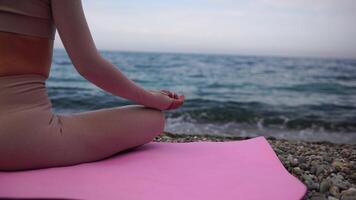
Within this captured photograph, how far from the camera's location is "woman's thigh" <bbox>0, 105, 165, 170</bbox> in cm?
186

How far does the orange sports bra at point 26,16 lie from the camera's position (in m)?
1.75

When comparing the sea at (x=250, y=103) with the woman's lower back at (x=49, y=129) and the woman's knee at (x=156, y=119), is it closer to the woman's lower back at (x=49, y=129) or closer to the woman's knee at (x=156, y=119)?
the woman's knee at (x=156, y=119)

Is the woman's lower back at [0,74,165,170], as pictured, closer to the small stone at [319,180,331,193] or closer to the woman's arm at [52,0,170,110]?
the woman's arm at [52,0,170,110]

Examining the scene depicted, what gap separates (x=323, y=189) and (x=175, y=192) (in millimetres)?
1052

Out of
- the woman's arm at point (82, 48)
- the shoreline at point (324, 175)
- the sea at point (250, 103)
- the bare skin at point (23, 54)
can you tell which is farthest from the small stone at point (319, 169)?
the sea at point (250, 103)

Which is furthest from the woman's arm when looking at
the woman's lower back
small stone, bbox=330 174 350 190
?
small stone, bbox=330 174 350 190

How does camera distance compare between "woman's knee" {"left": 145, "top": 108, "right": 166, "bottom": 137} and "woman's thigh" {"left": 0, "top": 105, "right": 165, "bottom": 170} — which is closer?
"woman's thigh" {"left": 0, "top": 105, "right": 165, "bottom": 170}

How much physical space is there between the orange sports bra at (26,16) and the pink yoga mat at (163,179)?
0.71m

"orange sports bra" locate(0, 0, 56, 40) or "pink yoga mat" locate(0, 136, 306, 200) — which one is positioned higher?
"orange sports bra" locate(0, 0, 56, 40)

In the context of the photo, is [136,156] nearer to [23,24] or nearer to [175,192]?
[175,192]

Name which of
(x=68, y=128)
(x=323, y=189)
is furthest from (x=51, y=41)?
(x=323, y=189)

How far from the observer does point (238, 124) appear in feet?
22.2

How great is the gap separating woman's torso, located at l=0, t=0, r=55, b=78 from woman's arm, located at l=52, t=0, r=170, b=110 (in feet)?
0.25

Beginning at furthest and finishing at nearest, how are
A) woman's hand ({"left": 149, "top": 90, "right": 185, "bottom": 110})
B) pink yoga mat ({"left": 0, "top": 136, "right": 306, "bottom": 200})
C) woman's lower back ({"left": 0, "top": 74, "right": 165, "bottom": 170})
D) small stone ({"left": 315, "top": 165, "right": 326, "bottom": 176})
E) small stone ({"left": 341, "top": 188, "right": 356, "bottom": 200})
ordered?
1. small stone ({"left": 315, "top": 165, "right": 326, "bottom": 176})
2. woman's hand ({"left": 149, "top": 90, "right": 185, "bottom": 110})
3. small stone ({"left": 341, "top": 188, "right": 356, "bottom": 200})
4. woman's lower back ({"left": 0, "top": 74, "right": 165, "bottom": 170})
5. pink yoga mat ({"left": 0, "top": 136, "right": 306, "bottom": 200})
